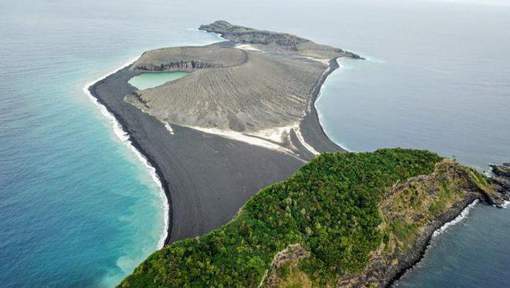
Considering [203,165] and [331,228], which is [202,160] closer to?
[203,165]

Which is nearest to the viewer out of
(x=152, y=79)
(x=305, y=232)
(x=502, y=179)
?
(x=305, y=232)

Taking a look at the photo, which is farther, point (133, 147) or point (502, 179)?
point (133, 147)

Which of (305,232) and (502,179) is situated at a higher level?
(502,179)

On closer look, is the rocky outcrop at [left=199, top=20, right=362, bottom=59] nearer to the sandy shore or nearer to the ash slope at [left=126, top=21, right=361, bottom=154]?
the ash slope at [left=126, top=21, right=361, bottom=154]

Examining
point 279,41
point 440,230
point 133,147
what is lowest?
point 133,147

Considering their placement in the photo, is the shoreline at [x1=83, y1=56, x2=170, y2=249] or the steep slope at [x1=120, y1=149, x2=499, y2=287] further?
the shoreline at [x1=83, y1=56, x2=170, y2=249]

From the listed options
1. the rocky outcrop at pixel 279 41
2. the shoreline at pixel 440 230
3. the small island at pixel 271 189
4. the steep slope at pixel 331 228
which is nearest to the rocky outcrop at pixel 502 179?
the small island at pixel 271 189

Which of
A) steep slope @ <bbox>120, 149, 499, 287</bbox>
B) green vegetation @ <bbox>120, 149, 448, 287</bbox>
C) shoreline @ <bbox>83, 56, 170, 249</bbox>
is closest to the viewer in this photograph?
green vegetation @ <bbox>120, 149, 448, 287</bbox>

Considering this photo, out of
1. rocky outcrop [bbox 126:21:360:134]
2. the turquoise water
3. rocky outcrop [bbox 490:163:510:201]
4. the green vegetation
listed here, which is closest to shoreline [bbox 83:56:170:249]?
rocky outcrop [bbox 126:21:360:134]

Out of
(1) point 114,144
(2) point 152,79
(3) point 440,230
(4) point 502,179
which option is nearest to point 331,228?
(3) point 440,230
